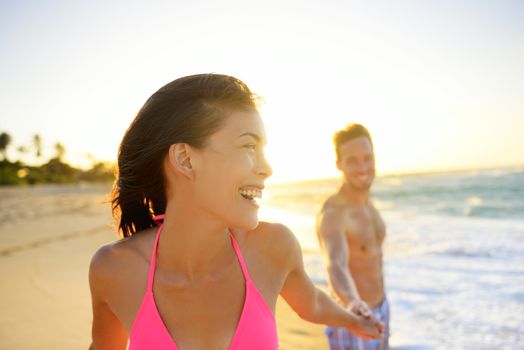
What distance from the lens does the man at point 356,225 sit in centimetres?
385

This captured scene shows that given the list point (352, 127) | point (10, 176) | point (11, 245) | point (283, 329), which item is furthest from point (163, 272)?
point (10, 176)

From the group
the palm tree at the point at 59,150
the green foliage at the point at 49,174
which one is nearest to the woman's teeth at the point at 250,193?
the green foliage at the point at 49,174

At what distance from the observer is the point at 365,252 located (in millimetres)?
4062

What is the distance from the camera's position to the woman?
180 cm

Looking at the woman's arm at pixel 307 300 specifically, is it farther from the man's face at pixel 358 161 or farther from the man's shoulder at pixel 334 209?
the man's face at pixel 358 161

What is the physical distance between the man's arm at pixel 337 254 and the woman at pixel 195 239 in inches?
47.9

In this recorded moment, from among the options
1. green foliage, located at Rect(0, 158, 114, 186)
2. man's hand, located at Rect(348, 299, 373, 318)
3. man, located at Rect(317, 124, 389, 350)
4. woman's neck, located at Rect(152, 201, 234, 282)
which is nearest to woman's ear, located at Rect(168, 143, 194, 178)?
woman's neck, located at Rect(152, 201, 234, 282)

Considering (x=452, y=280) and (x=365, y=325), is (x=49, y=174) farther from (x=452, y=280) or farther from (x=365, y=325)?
(x=365, y=325)

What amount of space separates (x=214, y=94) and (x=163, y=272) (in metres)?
0.78

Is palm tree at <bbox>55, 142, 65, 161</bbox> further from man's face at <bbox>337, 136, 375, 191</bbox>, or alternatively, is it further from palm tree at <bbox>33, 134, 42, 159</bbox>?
man's face at <bbox>337, 136, 375, 191</bbox>

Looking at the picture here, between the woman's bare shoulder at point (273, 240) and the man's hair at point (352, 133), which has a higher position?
the man's hair at point (352, 133)

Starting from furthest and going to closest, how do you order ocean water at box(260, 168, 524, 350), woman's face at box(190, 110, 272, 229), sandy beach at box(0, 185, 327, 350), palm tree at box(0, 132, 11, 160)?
palm tree at box(0, 132, 11, 160) < ocean water at box(260, 168, 524, 350) < sandy beach at box(0, 185, 327, 350) < woman's face at box(190, 110, 272, 229)

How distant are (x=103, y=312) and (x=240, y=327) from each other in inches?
24.2

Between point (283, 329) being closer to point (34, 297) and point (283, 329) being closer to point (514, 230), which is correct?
point (34, 297)
